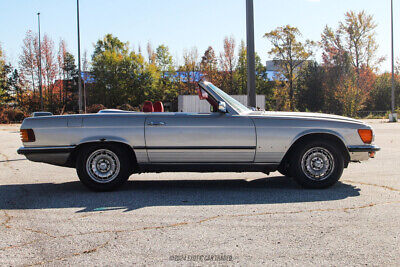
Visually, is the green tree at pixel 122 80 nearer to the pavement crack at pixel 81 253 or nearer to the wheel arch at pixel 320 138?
the wheel arch at pixel 320 138

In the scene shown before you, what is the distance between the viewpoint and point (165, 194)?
220 inches

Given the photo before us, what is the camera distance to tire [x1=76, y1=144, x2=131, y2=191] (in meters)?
5.70

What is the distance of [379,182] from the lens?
638cm

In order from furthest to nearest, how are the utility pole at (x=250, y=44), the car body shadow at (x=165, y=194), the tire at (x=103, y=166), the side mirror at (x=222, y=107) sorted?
the utility pole at (x=250, y=44) → the tire at (x=103, y=166) → the side mirror at (x=222, y=107) → the car body shadow at (x=165, y=194)

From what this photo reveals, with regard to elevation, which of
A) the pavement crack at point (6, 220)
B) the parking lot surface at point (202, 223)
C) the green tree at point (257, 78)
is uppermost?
the green tree at point (257, 78)

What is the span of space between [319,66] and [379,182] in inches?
2184

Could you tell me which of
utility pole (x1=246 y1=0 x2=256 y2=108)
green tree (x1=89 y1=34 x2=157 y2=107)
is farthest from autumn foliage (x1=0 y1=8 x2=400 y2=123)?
utility pole (x1=246 y1=0 x2=256 y2=108)

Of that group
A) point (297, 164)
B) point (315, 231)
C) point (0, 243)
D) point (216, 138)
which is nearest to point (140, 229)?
point (0, 243)

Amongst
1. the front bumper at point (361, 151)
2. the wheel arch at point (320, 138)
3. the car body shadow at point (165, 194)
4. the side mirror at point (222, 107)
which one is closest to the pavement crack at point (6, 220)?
the car body shadow at point (165, 194)

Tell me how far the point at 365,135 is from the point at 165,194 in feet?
10.0

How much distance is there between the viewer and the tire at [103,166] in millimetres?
5699

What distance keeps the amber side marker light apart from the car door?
161 centimetres

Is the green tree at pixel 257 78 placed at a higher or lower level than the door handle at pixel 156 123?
higher

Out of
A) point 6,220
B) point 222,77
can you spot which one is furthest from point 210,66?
point 6,220
